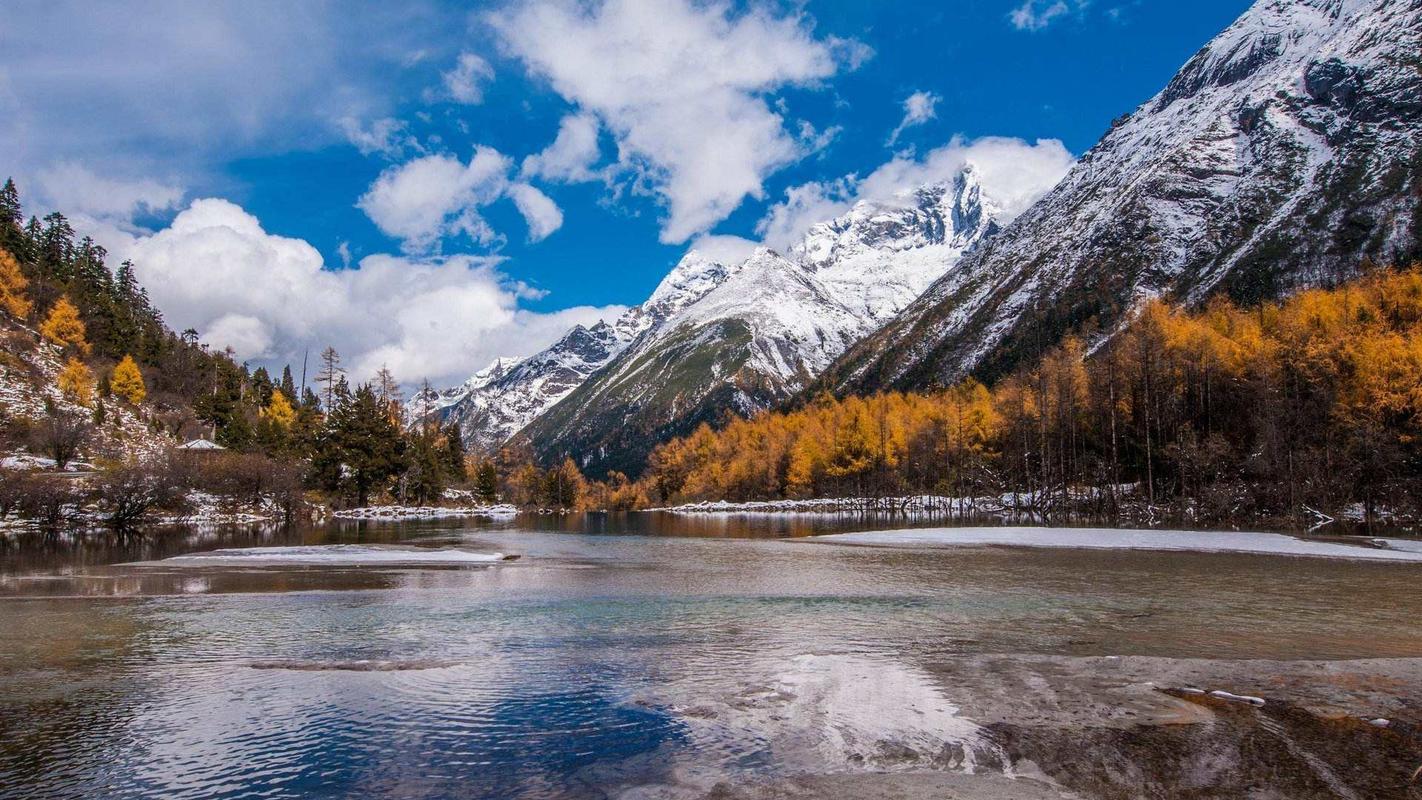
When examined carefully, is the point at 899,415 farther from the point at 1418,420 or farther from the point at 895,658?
the point at 895,658

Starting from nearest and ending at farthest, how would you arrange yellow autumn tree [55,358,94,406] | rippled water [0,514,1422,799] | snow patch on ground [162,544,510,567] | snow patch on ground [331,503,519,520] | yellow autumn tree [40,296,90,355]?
rippled water [0,514,1422,799] → snow patch on ground [162,544,510,567] → yellow autumn tree [55,358,94,406] → snow patch on ground [331,503,519,520] → yellow autumn tree [40,296,90,355]

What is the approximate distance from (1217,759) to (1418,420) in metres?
65.6

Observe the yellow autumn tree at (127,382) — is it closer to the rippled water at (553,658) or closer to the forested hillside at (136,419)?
the forested hillside at (136,419)

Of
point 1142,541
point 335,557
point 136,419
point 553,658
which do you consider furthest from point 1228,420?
point 136,419

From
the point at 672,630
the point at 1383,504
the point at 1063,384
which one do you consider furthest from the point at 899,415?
the point at 672,630

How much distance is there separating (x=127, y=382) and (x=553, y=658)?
13221 cm

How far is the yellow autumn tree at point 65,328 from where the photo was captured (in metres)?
115

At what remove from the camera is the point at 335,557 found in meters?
39.9

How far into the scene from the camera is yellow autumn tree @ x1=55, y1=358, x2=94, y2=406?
98.9 metres

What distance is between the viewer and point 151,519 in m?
70.0

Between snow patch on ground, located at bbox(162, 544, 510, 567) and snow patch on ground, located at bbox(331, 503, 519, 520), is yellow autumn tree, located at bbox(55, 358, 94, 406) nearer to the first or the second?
snow patch on ground, located at bbox(331, 503, 519, 520)

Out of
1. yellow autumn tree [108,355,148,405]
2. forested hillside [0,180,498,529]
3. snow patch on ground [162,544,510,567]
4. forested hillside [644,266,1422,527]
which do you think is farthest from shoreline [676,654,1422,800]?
yellow autumn tree [108,355,148,405]

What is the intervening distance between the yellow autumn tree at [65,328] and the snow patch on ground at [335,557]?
106348 mm

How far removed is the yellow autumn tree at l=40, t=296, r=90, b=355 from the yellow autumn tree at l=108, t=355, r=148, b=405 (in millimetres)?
8967
